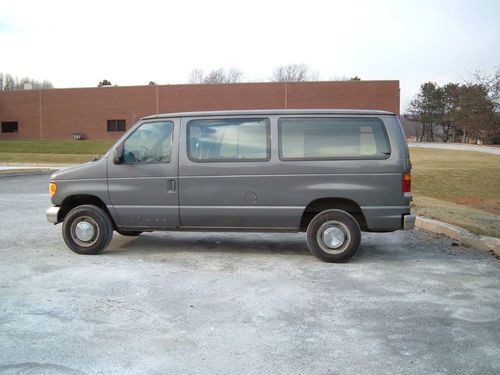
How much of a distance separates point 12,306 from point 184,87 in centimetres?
4959

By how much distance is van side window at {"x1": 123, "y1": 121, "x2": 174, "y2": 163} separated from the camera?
7.33 meters

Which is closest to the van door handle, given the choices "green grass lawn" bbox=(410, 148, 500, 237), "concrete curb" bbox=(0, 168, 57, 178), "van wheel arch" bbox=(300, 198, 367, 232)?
"van wheel arch" bbox=(300, 198, 367, 232)

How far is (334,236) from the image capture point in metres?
6.92

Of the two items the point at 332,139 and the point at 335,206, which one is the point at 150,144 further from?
the point at 335,206

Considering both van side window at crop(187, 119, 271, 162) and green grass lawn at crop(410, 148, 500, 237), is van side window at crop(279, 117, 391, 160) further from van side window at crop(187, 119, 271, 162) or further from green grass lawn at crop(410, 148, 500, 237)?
green grass lawn at crop(410, 148, 500, 237)

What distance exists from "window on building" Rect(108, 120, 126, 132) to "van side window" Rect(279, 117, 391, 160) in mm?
50734

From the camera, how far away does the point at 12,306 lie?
202 inches

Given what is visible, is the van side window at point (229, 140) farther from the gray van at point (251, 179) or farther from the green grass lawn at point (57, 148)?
the green grass lawn at point (57, 148)

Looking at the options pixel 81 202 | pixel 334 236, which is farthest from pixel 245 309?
pixel 81 202

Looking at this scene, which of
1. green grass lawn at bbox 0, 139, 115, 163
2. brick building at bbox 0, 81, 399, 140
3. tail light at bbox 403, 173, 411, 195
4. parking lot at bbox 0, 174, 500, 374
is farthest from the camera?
brick building at bbox 0, 81, 399, 140

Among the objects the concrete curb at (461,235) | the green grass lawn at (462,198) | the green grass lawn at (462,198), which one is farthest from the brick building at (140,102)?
the concrete curb at (461,235)

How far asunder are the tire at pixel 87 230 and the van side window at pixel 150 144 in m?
0.87

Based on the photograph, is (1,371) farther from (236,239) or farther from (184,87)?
(184,87)

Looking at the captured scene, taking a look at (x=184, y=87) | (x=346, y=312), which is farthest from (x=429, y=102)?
(x=346, y=312)
